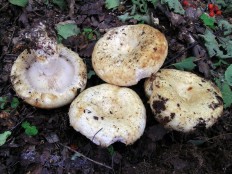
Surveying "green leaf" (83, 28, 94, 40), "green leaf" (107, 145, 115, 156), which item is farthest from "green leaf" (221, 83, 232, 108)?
"green leaf" (83, 28, 94, 40)

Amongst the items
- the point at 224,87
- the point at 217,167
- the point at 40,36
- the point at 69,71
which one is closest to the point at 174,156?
the point at 217,167

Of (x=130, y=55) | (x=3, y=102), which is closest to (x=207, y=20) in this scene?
(x=130, y=55)

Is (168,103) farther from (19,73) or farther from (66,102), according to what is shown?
(19,73)

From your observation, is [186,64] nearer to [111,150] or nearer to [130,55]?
[130,55]

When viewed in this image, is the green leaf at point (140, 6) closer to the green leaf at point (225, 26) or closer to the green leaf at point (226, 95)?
the green leaf at point (225, 26)

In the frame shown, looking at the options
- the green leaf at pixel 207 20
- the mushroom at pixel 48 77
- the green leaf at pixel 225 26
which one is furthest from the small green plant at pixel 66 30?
the green leaf at pixel 225 26

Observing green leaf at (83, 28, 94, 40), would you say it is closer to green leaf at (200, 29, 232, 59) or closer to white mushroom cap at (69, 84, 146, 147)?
white mushroom cap at (69, 84, 146, 147)

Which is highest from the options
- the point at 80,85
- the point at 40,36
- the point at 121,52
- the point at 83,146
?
the point at 40,36
